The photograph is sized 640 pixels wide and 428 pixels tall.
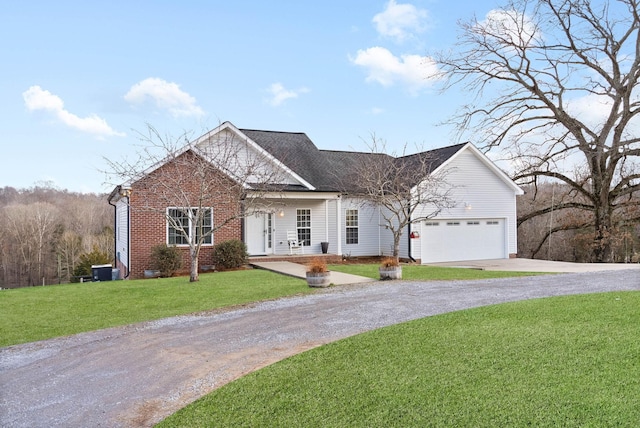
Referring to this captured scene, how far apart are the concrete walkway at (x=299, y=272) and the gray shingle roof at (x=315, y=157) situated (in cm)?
347

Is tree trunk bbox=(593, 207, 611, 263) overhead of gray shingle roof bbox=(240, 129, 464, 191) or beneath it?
beneath

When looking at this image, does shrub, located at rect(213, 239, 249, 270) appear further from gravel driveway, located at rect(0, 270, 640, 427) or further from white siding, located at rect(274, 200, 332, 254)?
gravel driveway, located at rect(0, 270, 640, 427)

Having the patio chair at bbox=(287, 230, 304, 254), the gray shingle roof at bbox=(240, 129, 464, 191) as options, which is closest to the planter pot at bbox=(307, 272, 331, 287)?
the gray shingle roof at bbox=(240, 129, 464, 191)

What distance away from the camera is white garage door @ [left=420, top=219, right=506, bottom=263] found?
67.5ft

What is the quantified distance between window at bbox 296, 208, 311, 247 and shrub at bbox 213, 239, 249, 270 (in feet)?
12.6

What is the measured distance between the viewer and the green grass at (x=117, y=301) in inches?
330

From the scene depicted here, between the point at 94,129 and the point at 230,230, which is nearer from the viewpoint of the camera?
the point at 230,230

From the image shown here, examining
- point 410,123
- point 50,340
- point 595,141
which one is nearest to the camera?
point 50,340

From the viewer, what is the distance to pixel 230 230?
1753cm

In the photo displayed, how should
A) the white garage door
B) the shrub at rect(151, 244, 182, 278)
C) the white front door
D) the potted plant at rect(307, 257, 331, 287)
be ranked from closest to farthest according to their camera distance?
1. the potted plant at rect(307, 257, 331, 287)
2. the shrub at rect(151, 244, 182, 278)
3. the white front door
4. the white garage door

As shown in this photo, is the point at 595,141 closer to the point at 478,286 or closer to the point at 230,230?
the point at 478,286

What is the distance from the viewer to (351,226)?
2162 cm

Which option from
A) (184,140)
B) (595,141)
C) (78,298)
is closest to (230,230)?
(184,140)

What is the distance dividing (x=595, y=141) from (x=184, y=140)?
20.1 metres
